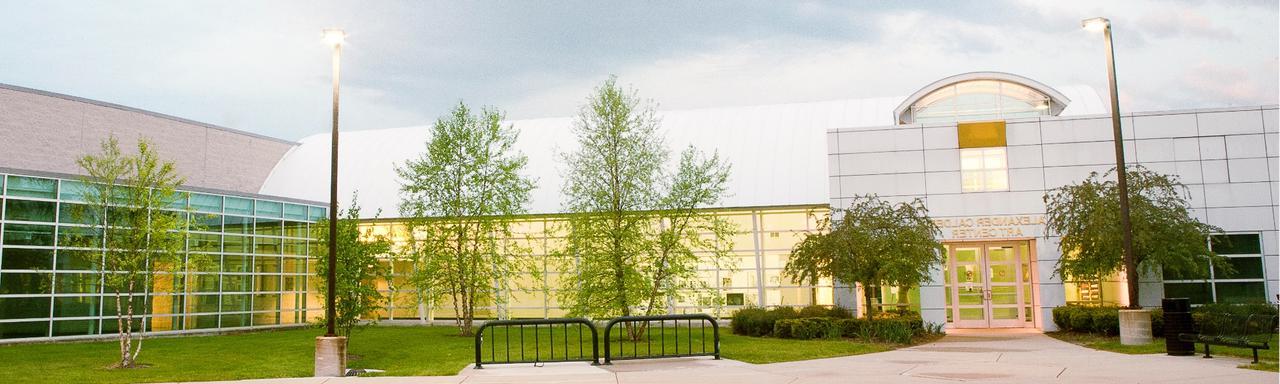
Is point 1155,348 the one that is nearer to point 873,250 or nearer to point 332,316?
point 873,250

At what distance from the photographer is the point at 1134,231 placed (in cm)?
2308

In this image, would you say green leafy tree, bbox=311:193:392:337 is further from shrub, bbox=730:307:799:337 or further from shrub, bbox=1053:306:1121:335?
shrub, bbox=1053:306:1121:335

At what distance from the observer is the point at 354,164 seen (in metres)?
40.4

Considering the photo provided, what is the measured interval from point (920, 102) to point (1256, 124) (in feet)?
30.3

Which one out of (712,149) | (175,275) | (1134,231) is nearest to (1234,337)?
(1134,231)

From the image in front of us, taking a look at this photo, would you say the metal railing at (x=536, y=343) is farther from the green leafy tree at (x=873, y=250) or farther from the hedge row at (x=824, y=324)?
the green leafy tree at (x=873, y=250)

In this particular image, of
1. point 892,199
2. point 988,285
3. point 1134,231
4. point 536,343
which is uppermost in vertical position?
point 892,199

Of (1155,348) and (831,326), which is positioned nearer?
(1155,348)

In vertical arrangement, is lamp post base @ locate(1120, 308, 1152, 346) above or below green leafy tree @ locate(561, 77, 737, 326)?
below

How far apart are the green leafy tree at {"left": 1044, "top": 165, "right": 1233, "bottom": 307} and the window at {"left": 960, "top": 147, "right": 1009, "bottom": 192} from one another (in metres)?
2.40

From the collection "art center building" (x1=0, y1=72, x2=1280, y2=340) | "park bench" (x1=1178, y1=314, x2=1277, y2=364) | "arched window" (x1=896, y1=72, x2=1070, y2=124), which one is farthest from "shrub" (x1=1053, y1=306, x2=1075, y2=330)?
"park bench" (x1=1178, y1=314, x2=1277, y2=364)

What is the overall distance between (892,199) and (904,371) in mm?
14211

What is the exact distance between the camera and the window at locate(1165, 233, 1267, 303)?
26.0 meters

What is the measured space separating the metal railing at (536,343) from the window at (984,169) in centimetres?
1228
